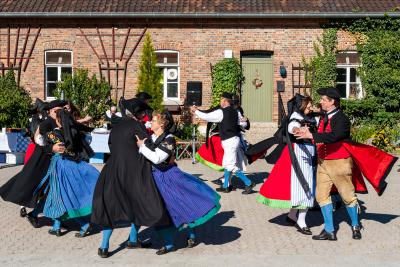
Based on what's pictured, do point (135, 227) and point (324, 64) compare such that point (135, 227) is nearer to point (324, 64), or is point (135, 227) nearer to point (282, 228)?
point (282, 228)

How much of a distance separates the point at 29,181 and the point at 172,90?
1392cm

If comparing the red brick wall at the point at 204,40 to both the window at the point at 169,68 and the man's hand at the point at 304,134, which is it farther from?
the man's hand at the point at 304,134

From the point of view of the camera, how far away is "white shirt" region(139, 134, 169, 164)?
7691 millimetres

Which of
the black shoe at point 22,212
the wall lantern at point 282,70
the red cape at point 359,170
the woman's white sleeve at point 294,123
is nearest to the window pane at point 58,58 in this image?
the wall lantern at point 282,70

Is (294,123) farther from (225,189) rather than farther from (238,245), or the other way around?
(225,189)

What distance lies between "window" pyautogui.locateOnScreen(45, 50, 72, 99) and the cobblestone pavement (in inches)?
497

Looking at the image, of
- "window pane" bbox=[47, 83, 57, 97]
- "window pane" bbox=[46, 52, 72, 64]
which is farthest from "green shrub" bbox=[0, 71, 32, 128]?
"window pane" bbox=[46, 52, 72, 64]

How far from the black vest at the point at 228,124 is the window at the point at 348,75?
35.7 feet

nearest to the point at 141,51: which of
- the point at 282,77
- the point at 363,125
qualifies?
the point at 282,77

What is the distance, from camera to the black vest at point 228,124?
12.7 metres

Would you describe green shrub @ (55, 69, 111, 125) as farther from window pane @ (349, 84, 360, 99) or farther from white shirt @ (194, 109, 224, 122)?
white shirt @ (194, 109, 224, 122)

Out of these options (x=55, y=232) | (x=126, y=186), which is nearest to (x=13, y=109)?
(x=55, y=232)

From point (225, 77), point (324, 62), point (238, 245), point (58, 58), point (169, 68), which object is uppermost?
point (58, 58)

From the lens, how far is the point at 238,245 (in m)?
8.59
